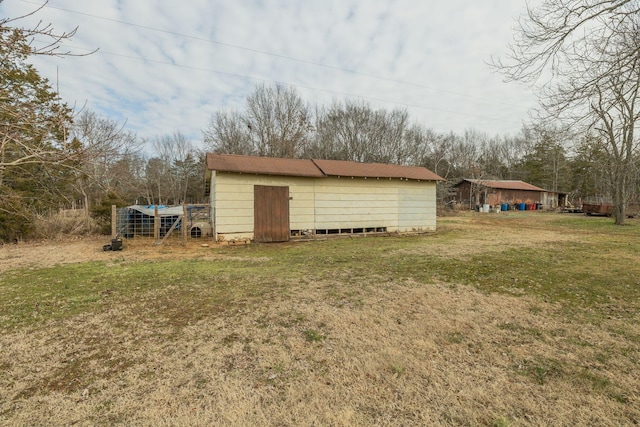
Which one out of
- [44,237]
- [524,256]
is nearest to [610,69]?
[524,256]

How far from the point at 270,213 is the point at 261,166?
5.72ft

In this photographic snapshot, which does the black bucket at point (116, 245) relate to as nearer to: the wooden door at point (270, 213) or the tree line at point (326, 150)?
the tree line at point (326, 150)

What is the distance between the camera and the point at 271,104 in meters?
26.9

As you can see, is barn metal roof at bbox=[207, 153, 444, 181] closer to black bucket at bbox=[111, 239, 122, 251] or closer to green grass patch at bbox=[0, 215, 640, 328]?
green grass patch at bbox=[0, 215, 640, 328]

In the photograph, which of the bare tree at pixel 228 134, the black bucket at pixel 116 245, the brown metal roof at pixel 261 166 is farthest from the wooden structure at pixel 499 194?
the black bucket at pixel 116 245

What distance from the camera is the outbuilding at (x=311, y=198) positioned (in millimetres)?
10250

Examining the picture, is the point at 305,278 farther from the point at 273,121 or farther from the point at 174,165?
the point at 174,165

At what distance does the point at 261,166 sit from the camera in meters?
10.8

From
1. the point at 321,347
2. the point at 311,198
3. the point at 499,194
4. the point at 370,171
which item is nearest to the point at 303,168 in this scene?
the point at 311,198

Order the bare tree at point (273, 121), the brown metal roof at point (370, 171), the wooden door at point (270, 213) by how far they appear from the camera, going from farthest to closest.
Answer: the bare tree at point (273, 121) → the brown metal roof at point (370, 171) → the wooden door at point (270, 213)

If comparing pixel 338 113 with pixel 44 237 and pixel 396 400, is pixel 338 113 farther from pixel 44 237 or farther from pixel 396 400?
pixel 396 400

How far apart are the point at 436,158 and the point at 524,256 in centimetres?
2991

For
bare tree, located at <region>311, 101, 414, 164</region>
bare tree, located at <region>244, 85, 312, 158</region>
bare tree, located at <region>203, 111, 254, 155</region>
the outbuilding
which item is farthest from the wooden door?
bare tree, located at <region>311, 101, 414, 164</region>

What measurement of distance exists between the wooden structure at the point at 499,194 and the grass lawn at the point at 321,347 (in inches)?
1098
